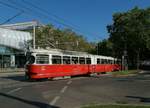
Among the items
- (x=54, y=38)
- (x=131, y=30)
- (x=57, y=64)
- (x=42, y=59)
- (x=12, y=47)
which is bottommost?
(x=57, y=64)

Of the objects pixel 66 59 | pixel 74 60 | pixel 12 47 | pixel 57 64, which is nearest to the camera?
pixel 57 64

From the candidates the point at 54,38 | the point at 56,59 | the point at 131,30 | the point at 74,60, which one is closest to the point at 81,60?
the point at 74,60

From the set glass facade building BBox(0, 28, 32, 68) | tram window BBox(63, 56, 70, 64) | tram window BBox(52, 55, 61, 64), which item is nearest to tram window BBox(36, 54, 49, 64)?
tram window BBox(52, 55, 61, 64)

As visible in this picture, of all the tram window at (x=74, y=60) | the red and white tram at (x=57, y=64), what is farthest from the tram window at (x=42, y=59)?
the tram window at (x=74, y=60)

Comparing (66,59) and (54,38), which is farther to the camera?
(54,38)

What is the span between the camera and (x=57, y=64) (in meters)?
33.3

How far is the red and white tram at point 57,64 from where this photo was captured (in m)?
30.8

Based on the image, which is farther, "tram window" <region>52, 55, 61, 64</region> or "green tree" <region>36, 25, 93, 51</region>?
"green tree" <region>36, 25, 93, 51</region>

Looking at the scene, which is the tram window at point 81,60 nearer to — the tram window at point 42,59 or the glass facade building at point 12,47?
the tram window at point 42,59

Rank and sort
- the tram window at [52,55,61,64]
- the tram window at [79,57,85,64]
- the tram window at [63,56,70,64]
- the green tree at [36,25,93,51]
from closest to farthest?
the tram window at [52,55,61,64]
the tram window at [63,56,70,64]
the tram window at [79,57,85,64]
the green tree at [36,25,93,51]

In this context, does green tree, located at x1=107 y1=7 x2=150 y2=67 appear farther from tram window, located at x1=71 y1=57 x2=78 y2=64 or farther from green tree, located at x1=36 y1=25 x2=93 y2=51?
tram window, located at x1=71 y1=57 x2=78 y2=64

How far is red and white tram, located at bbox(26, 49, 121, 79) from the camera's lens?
1213 inches

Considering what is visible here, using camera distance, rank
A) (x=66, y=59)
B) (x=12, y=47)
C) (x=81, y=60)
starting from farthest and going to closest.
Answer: (x=12, y=47) < (x=81, y=60) < (x=66, y=59)

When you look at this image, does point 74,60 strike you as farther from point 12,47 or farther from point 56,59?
point 12,47
